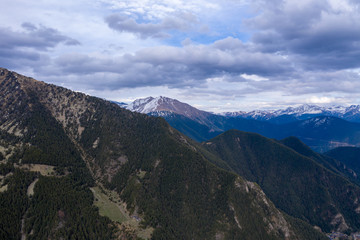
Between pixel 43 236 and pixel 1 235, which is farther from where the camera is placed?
pixel 43 236

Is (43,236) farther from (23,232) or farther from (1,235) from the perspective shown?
(1,235)

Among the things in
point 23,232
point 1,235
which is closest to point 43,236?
point 23,232

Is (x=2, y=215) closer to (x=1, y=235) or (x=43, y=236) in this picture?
(x=1, y=235)

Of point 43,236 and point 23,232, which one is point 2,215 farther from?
point 43,236

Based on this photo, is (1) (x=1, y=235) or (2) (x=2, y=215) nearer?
(1) (x=1, y=235)

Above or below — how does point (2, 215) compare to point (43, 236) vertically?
above

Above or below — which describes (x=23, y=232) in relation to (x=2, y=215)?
below
